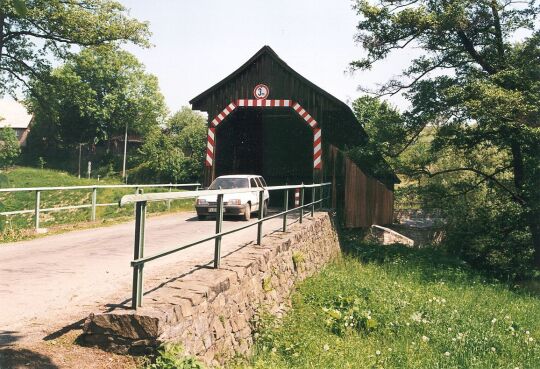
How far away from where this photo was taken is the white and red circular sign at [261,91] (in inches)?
699

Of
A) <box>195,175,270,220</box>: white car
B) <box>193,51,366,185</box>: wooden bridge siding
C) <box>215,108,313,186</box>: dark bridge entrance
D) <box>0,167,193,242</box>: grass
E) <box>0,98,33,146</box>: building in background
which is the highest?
<box>0,98,33,146</box>: building in background

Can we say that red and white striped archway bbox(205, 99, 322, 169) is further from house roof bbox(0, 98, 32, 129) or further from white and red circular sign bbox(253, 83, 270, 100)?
house roof bbox(0, 98, 32, 129)

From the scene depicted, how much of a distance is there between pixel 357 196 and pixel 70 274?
12.5 meters

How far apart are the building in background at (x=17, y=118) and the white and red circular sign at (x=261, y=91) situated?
217ft

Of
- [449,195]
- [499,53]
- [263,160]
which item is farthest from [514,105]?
[263,160]

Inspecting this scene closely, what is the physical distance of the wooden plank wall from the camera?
17.0m

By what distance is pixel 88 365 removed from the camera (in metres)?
3.32

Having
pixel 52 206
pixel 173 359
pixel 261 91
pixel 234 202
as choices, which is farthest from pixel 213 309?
pixel 52 206

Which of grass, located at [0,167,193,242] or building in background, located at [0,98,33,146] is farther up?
building in background, located at [0,98,33,146]

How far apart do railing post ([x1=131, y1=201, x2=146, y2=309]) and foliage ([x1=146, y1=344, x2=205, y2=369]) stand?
1.47 feet

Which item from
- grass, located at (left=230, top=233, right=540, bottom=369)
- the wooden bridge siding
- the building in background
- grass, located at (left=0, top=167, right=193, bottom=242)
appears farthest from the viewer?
the building in background

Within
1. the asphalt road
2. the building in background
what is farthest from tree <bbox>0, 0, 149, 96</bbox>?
the building in background

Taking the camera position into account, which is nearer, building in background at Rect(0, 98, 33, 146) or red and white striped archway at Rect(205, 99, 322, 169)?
red and white striped archway at Rect(205, 99, 322, 169)

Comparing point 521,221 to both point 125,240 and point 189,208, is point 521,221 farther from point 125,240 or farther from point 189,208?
point 125,240
